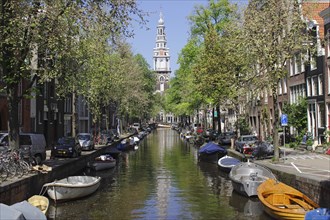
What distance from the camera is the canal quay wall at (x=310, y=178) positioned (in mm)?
17469

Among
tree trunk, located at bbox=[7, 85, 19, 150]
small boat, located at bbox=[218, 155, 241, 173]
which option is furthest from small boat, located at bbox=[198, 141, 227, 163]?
tree trunk, located at bbox=[7, 85, 19, 150]

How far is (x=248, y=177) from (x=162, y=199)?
4.31m

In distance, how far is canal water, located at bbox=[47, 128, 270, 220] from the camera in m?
18.4

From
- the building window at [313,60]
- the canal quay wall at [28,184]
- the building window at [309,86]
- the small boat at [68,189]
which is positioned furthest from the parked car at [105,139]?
the small boat at [68,189]

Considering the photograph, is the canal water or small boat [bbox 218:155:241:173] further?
small boat [bbox 218:155:241:173]

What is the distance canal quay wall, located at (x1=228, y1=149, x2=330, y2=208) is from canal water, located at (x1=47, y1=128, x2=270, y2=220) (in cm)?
Result: 206

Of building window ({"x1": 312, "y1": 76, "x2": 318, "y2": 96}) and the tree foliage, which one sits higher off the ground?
the tree foliage

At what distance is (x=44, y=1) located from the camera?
69.5 ft

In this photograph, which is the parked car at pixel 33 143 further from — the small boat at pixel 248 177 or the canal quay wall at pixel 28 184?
the small boat at pixel 248 177

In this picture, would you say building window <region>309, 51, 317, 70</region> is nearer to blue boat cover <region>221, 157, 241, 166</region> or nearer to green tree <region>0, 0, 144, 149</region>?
blue boat cover <region>221, 157, 241, 166</region>

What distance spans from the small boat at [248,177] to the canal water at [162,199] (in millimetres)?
397

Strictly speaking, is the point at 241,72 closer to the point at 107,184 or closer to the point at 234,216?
the point at 107,184

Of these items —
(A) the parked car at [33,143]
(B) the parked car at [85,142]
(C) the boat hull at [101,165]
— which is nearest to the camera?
(A) the parked car at [33,143]

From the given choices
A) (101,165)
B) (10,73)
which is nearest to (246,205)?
(10,73)
